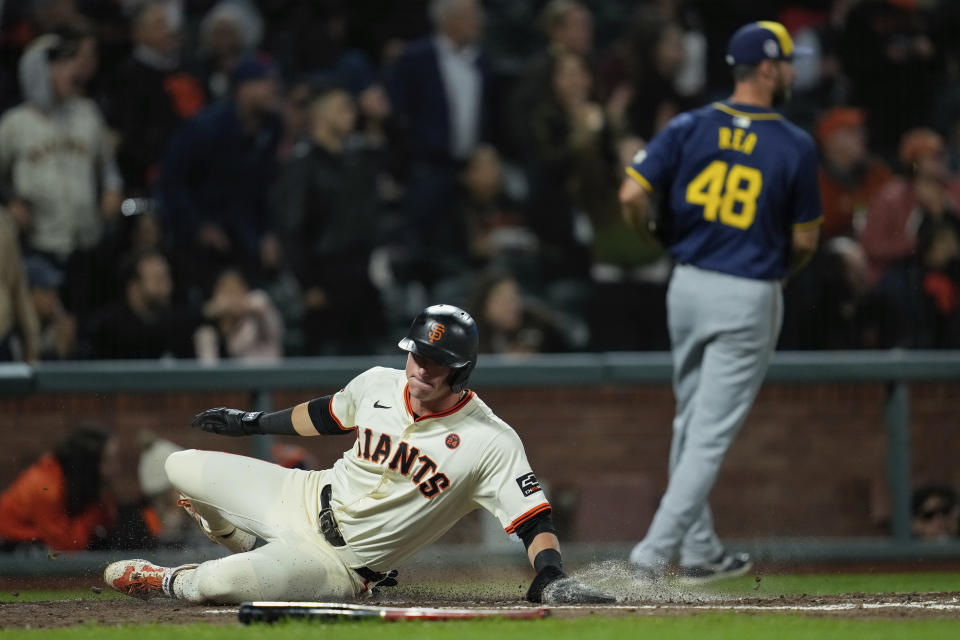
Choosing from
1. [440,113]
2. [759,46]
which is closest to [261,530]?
[759,46]

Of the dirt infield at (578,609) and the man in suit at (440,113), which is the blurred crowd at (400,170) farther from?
the dirt infield at (578,609)

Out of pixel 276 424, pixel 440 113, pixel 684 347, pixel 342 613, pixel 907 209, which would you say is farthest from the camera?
pixel 440 113

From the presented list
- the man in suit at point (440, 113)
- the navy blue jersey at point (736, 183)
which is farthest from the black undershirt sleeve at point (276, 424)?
the man in suit at point (440, 113)

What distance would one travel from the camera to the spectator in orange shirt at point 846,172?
8891 millimetres

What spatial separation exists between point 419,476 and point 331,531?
428 millimetres

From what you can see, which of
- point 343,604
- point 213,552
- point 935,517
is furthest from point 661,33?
point 343,604

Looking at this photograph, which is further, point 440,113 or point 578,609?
point 440,113

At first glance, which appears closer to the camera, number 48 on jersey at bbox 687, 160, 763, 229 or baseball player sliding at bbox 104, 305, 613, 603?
baseball player sliding at bbox 104, 305, 613, 603

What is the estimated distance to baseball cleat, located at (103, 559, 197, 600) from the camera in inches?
192

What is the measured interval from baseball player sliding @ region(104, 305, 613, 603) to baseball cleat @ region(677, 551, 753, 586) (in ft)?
4.42

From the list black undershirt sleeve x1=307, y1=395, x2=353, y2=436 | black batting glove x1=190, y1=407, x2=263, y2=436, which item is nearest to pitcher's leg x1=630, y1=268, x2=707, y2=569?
black undershirt sleeve x1=307, y1=395, x2=353, y2=436

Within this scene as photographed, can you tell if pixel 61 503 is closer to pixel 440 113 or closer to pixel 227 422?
pixel 227 422

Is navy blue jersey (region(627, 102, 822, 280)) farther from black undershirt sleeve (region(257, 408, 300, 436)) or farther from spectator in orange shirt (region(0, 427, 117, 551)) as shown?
spectator in orange shirt (region(0, 427, 117, 551))

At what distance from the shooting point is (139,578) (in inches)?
194
